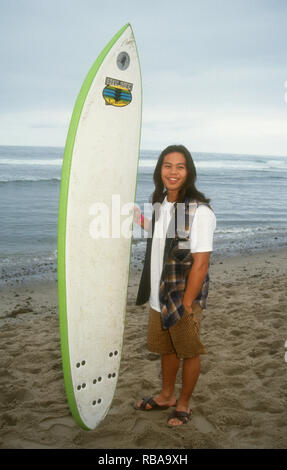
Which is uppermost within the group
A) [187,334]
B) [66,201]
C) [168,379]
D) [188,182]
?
[188,182]

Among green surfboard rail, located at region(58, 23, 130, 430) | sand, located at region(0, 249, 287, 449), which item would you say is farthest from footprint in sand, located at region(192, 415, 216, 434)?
green surfboard rail, located at region(58, 23, 130, 430)

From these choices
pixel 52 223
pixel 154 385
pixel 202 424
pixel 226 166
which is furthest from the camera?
pixel 226 166

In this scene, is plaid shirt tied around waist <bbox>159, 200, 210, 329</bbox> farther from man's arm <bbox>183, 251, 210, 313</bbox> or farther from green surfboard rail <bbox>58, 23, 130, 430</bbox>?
green surfboard rail <bbox>58, 23, 130, 430</bbox>

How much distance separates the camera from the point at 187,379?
2.31 metres

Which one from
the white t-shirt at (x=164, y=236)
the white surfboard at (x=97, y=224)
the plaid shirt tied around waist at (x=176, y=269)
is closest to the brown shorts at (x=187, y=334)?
the plaid shirt tied around waist at (x=176, y=269)

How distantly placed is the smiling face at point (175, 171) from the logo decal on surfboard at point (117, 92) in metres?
0.45

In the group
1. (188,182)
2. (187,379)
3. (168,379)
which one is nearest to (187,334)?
(187,379)

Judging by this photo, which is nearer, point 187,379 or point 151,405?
point 187,379

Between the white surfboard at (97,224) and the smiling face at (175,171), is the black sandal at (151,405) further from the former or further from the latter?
the smiling face at (175,171)

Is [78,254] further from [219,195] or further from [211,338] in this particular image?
[219,195]

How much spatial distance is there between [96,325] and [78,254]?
47 centimetres

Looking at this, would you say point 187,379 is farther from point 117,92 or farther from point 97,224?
point 117,92

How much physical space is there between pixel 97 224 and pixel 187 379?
1.04 meters
